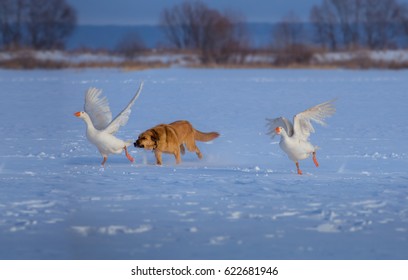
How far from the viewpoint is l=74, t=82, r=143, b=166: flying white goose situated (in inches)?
342

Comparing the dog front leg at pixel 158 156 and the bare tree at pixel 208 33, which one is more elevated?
the bare tree at pixel 208 33

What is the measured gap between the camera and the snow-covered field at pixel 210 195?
17.0 feet

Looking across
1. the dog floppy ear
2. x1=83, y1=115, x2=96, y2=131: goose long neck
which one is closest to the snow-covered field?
the dog floppy ear

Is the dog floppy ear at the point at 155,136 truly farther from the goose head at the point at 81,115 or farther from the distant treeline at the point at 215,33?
the distant treeline at the point at 215,33

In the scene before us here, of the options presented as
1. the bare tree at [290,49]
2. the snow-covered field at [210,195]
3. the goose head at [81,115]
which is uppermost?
the bare tree at [290,49]

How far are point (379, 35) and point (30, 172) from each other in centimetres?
3949

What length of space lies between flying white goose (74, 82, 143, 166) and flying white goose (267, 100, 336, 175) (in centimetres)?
162

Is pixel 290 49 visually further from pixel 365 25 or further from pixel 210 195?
pixel 210 195

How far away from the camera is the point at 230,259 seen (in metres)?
4.88

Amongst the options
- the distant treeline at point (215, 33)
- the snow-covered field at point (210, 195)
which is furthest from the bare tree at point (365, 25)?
the snow-covered field at point (210, 195)

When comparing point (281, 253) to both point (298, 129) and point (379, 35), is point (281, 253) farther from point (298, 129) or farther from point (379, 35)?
point (379, 35)

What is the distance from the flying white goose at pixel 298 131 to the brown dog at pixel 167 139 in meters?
1.13

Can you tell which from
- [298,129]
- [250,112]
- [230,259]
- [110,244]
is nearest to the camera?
[230,259]

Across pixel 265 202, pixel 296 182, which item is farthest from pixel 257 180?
pixel 265 202
